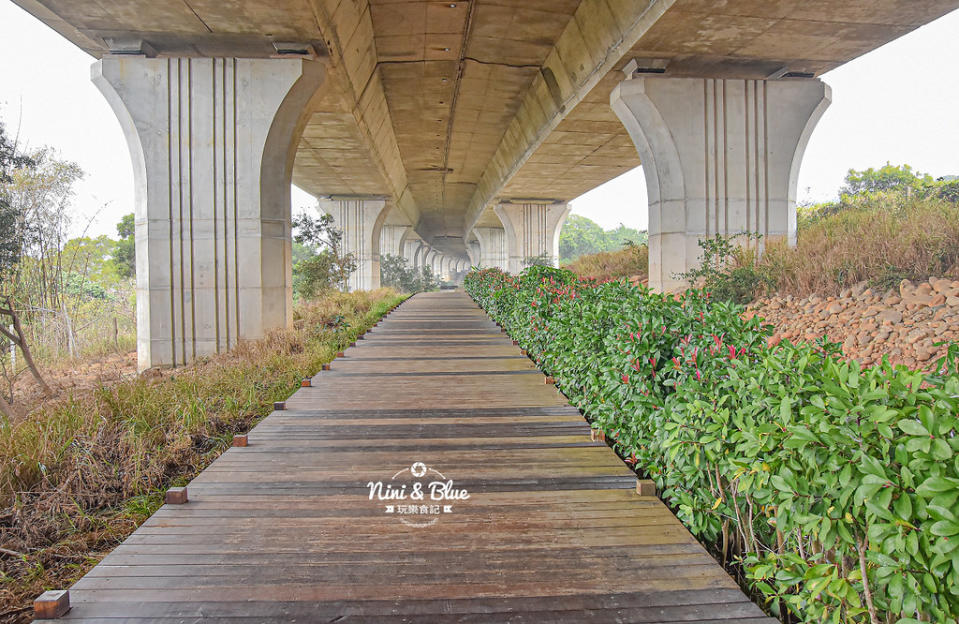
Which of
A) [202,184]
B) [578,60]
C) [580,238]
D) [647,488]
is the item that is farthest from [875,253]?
[580,238]

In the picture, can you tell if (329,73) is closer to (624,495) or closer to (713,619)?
(624,495)

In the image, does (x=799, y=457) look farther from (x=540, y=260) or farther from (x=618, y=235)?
(x=618, y=235)

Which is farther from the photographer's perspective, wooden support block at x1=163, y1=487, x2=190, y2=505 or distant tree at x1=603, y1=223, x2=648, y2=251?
distant tree at x1=603, y1=223, x2=648, y2=251

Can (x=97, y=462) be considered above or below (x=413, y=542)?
above

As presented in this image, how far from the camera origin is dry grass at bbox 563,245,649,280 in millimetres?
14587

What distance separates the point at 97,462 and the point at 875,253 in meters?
9.17

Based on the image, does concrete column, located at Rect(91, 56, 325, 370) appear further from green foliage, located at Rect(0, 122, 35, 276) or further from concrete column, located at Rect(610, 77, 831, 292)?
concrete column, located at Rect(610, 77, 831, 292)

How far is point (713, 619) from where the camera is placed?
2154 millimetres

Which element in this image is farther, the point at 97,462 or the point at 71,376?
the point at 71,376

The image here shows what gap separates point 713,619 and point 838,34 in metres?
11.0

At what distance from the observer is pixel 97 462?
3816mm

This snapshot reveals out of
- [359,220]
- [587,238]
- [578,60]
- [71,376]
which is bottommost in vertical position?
[71,376]

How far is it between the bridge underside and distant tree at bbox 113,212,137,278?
1905 cm

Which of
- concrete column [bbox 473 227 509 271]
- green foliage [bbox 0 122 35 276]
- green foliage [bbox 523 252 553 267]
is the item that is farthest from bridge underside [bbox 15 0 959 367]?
concrete column [bbox 473 227 509 271]
